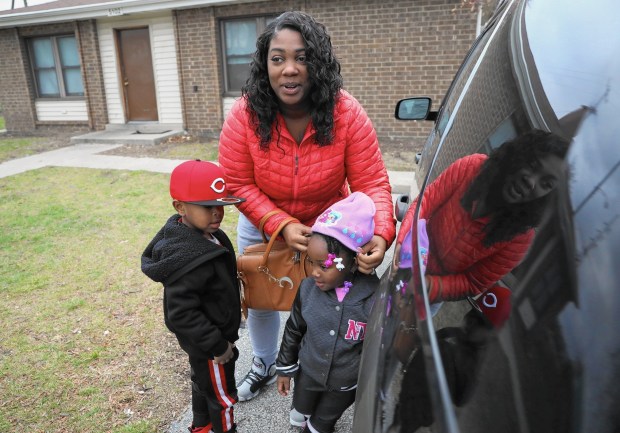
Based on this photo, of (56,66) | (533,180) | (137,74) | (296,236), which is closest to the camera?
(533,180)

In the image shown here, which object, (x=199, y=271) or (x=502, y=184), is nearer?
(x=502, y=184)

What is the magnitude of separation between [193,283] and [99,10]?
11.5m

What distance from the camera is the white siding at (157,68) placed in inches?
452

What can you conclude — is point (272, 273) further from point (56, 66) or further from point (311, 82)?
point (56, 66)

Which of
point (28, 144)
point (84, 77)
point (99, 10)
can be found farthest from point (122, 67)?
point (28, 144)

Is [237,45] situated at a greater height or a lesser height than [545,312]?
greater

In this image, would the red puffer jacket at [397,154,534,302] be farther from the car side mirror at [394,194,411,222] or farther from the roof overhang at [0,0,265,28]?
the roof overhang at [0,0,265,28]

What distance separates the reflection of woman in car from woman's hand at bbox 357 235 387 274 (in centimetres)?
71

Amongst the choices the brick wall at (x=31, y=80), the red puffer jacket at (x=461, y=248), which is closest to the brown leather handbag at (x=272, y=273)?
the red puffer jacket at (x=461, y=248)

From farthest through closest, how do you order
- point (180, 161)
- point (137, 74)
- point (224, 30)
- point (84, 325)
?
point (137, 74) < point (224, 30) < point (180, 161) < point (84, 325)

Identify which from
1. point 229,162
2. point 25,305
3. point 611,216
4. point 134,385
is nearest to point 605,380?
point 611,216

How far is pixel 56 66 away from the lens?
1304cm

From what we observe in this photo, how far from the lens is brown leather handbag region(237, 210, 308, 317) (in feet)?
7.02

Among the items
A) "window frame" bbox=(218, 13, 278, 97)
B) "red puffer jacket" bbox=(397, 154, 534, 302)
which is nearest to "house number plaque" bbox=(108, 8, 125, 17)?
"window frame" bbox=(218, 13, 278, 97)
